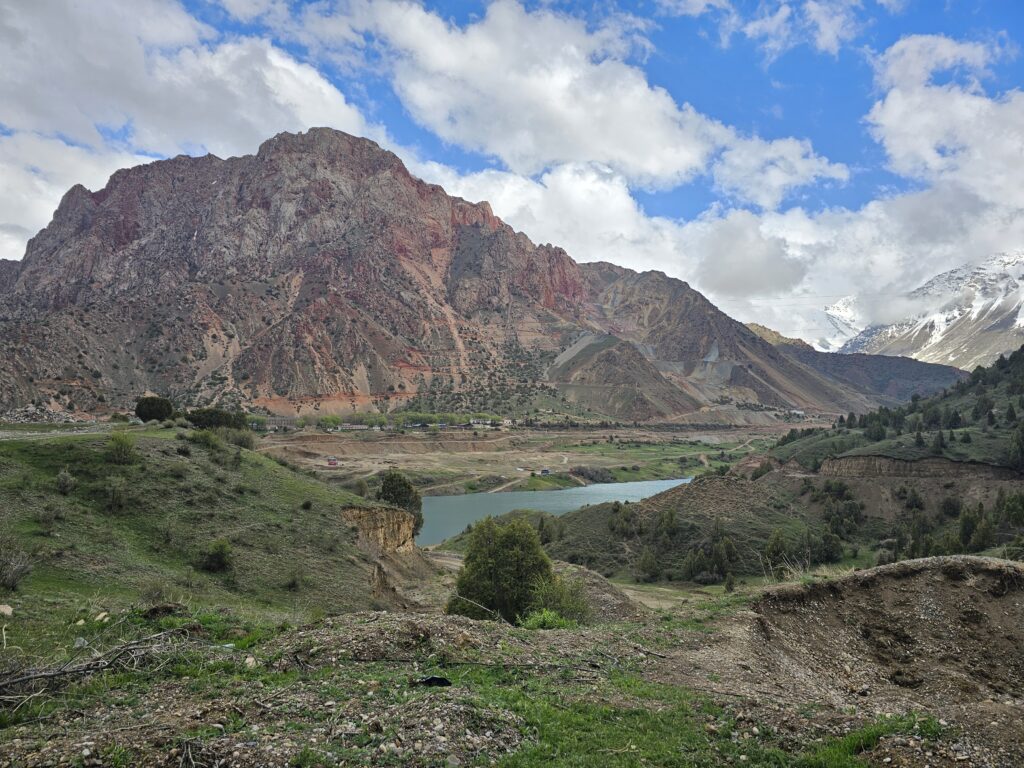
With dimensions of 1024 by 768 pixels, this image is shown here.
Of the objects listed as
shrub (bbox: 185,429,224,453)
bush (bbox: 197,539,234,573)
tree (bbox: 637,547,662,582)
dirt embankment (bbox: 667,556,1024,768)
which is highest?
shrub (bbox: 185,429,224,453)

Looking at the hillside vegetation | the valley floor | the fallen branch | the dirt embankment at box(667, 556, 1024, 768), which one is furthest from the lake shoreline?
the fallen branch

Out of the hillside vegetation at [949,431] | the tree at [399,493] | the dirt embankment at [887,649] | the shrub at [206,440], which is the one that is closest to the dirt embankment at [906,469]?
the hillside vegetation at [949,431]

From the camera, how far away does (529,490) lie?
9975cm

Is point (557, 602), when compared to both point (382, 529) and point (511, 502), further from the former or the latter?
point (511, 502)

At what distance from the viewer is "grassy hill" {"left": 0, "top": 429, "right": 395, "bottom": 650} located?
1705 centimetres

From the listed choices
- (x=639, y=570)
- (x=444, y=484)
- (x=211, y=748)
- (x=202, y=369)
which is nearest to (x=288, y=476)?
(x=639, y=570)

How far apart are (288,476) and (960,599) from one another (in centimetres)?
3570

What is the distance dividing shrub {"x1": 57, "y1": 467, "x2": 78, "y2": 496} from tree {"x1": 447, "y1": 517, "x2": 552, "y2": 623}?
1705cm

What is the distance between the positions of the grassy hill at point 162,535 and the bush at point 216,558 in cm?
4

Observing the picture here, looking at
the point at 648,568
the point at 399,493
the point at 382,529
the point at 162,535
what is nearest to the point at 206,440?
the point at 382,529

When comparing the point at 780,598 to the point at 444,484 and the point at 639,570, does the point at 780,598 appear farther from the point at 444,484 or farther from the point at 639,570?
the point at 444,484

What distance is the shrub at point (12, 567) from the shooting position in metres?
14.5

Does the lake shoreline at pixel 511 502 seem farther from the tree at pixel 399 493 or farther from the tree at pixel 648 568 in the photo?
the tree at pixel 648 568

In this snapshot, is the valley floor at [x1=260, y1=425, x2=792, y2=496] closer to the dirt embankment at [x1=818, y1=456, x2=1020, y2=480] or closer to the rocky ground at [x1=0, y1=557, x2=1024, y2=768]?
the dirt embankment at [x1=818, y1=456, x2=1020, y2=480]
